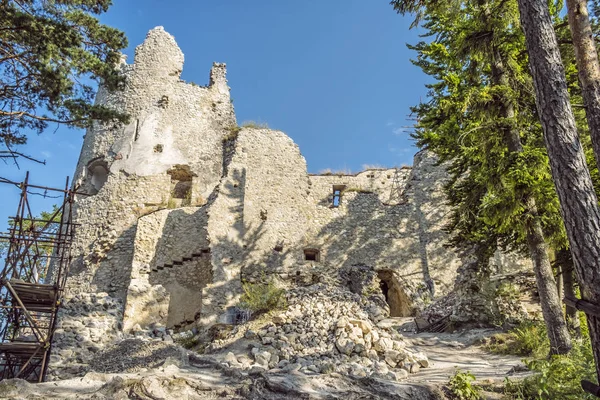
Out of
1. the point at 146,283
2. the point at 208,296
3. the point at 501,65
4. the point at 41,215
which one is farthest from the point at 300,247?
the point at 41,215

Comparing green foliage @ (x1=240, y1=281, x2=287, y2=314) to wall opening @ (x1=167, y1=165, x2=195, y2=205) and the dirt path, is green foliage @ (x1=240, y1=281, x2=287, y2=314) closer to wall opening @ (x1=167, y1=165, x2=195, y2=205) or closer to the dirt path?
the dirt path

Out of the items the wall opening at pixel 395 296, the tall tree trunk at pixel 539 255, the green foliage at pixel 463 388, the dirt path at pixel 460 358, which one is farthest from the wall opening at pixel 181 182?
the green foliage at pixel 463 388

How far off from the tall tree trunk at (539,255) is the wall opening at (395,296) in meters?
8.51

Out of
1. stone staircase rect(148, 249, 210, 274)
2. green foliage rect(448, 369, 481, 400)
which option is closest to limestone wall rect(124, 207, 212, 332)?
stone staircase rect(148, 249, 210, 274)

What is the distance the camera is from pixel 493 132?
8984mm

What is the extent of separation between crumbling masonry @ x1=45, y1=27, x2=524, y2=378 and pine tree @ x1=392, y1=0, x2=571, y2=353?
7839 millimetres

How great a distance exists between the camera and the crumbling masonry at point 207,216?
16.5 metres

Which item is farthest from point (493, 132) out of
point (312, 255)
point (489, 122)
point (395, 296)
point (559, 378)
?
point (312, 255)

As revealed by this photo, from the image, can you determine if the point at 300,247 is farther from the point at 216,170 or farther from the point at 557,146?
the point at 557,146

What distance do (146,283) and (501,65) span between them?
12383 millimetres

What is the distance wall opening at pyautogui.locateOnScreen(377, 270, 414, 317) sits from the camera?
16.7m

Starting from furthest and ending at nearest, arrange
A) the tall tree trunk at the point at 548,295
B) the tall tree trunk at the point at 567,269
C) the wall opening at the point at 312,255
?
the wall opening at the point at 312,255
the tall tree trunk at the point at 567,269
the tall tree trunk at the point at 548,295

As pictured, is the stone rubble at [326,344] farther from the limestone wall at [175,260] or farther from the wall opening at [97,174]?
the wall opening at [97,174]

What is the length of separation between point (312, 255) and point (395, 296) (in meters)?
3.74
